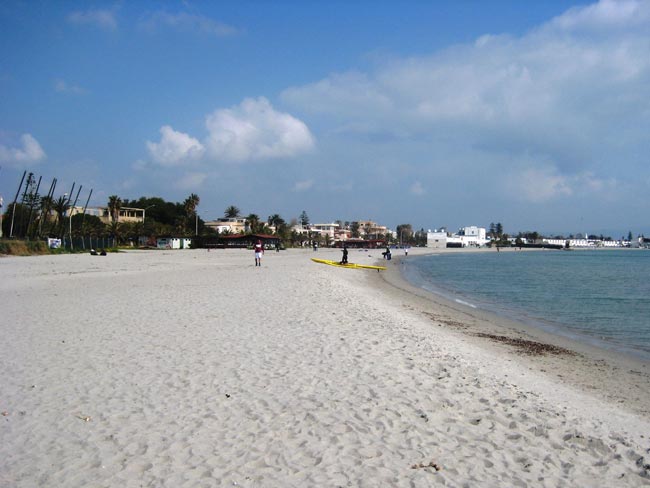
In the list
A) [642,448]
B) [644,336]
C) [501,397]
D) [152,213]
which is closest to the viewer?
[642,448]

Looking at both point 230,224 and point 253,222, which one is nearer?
point 253,222

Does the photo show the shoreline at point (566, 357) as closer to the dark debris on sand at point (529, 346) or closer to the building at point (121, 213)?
the dark debris on sand at point (529, 346)

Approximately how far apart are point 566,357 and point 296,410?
7080 mm

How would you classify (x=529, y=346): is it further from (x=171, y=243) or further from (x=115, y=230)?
(x=115, y=230)

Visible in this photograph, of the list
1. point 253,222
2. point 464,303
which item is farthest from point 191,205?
point 464,303

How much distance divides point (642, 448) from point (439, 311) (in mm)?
12195

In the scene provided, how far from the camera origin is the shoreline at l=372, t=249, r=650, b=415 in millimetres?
7668

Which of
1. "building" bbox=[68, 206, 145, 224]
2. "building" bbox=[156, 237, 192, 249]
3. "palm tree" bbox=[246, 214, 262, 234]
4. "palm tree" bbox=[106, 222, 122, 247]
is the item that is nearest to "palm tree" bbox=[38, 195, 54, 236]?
"palm tree" bbox=[106, 222, 122, 247]

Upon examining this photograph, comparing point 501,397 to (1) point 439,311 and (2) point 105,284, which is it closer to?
(1) point 439,311

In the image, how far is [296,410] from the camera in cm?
559

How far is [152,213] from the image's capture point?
385 feet

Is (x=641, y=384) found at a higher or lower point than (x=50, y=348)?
lower

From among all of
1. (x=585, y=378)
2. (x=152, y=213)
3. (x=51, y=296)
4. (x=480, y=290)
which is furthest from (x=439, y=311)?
(x=152, y=213)

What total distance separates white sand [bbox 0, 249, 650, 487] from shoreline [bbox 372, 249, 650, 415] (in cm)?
9
